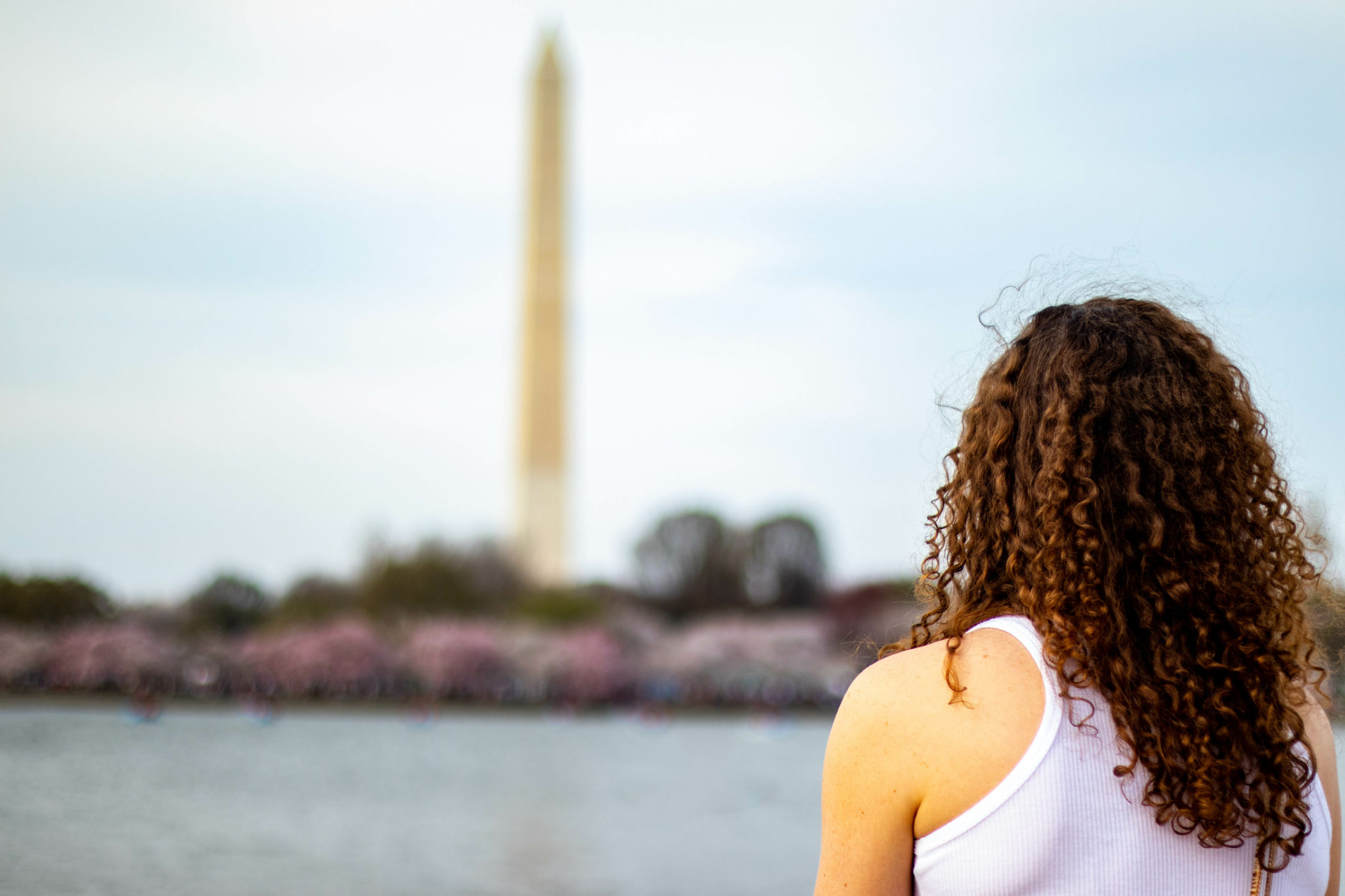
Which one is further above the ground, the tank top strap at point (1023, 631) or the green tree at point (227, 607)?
the tank top strap at point (1023, 631)

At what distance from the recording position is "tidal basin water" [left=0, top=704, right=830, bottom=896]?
19.8 metres

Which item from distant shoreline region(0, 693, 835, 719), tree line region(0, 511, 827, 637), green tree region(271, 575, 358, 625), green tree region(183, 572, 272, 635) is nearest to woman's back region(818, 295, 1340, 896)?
tree line region(0, 511, 827, 637)

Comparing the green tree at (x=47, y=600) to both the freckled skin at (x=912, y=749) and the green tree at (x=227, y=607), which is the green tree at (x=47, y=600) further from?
the freckled skin at (x=912, y=749)

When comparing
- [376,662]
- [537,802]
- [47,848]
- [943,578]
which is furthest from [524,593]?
[943,578]

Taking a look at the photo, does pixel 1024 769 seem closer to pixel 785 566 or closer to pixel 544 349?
pixel 544 349

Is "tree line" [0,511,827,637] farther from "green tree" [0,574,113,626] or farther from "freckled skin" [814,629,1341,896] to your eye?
"freckled skin" [814,629,1341,896]

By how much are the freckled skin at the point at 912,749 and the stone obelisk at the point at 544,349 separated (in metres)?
62.6

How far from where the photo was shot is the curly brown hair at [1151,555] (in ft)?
5.47

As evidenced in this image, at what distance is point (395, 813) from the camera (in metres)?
26.6

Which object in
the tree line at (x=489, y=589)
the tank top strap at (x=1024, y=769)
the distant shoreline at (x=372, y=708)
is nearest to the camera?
the tank top strap at (x=1024, y=769)

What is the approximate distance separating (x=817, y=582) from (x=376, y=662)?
2767cm

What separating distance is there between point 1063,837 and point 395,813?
86.8 feet

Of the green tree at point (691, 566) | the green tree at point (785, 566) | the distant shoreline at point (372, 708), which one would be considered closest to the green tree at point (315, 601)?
the distant shoreline at point (372, 708)

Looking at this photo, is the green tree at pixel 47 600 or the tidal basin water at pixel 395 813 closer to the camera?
the tidal basin water at pixel 395 813
